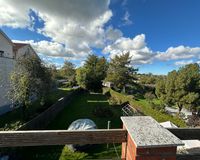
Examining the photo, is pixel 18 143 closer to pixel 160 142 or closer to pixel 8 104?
pixel 160 142

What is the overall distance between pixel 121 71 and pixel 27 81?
2327cm

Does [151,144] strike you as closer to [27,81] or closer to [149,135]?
[149,135]

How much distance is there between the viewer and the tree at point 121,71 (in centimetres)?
3247

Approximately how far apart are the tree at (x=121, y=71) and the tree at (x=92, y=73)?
122 inches

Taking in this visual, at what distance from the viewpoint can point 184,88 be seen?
2033 centimetres

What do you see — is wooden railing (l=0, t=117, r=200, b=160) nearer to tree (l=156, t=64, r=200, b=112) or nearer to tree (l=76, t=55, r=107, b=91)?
tree (l=156, t=64, r=200, b=112)

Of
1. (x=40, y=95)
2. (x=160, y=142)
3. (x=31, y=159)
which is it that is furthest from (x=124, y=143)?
(x=40, y=95)

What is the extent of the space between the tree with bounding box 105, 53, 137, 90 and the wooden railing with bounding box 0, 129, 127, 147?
3062 cm

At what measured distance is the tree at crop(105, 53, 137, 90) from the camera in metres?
32.5

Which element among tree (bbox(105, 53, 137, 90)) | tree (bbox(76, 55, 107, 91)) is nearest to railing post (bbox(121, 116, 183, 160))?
tree (bbox(105, 53, 137, 90))

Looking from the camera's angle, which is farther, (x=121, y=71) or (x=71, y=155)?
(x=121, y=71)

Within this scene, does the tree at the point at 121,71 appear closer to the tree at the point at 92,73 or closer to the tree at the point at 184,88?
the tree at the point at 92,73

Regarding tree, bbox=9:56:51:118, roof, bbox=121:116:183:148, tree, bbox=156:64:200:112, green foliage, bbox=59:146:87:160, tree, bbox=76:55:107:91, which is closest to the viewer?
roof, bbox=121:116:183:148

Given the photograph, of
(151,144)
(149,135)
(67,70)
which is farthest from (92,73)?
(151,144)
